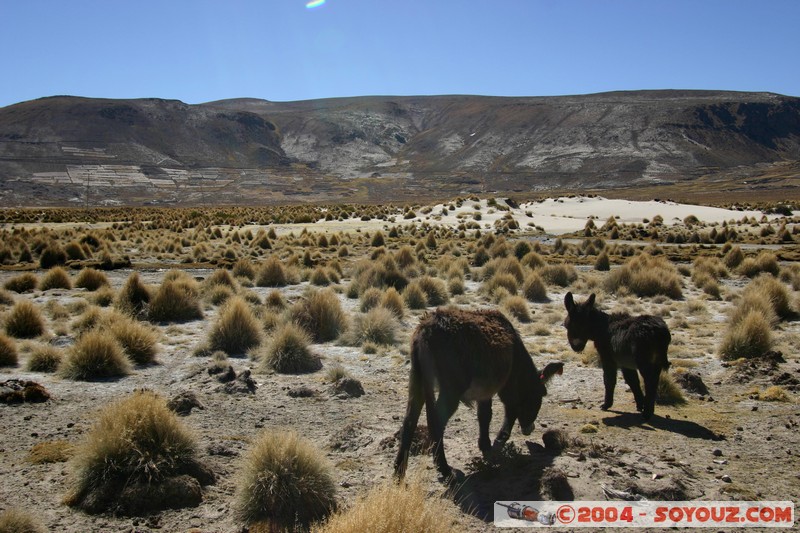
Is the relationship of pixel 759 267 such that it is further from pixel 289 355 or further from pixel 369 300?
pixel 289 355

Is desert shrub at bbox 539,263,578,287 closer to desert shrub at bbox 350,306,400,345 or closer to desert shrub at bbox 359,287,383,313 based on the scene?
desert shrub at bbox 359,287,383,313

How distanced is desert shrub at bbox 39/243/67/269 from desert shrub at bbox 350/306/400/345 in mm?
19160

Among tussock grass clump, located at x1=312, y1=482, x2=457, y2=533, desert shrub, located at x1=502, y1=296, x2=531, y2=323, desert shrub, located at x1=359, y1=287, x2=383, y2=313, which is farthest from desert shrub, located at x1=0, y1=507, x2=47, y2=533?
desert shrub, located at x1=502, y1=296, x2=531, y2=323

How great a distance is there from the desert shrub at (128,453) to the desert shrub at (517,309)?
1053cm

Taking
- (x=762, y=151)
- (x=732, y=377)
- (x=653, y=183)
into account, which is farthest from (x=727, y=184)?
(x=732, y=377)

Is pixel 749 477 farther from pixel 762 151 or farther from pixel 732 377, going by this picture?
pixel 762 151

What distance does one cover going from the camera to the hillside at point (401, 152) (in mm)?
123188

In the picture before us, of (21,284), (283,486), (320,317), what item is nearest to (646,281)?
(320,317)

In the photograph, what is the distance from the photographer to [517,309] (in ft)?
50.7

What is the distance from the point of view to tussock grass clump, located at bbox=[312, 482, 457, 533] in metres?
4.10

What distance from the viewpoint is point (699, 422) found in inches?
292

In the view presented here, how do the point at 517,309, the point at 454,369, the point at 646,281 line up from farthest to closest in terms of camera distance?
1. the point at 646,281
2. the point at 517,309
3. the point at 454,369

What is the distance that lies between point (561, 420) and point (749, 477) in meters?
2.45

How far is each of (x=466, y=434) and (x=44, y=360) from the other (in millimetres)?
7552
